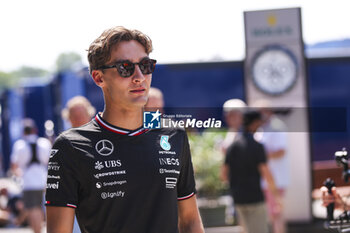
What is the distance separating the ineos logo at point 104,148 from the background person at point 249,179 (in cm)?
365

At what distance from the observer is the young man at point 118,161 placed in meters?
2.14

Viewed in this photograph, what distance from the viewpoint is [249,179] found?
229 inches

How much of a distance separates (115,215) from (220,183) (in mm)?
6268

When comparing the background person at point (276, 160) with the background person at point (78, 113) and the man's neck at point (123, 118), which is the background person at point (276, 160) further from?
the man's neck at point (123, 118)

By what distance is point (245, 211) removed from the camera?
583 cm

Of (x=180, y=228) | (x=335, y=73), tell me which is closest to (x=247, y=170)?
(x=180, y=228)

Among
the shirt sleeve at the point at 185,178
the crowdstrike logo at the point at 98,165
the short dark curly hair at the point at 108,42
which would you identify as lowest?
the shirt sleeve at the point at 185,178

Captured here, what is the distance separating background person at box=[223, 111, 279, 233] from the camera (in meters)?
5.78

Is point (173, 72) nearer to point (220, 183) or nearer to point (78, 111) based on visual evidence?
point (220, 183)

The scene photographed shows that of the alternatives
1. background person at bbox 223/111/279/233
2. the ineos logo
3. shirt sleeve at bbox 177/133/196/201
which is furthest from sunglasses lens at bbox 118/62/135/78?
background person at bbox 223/111/279/233

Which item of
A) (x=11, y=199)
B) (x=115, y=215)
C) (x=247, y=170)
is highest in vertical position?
(x=115, y=215)

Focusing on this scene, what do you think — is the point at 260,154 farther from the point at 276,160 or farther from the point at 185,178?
the point at 185,178

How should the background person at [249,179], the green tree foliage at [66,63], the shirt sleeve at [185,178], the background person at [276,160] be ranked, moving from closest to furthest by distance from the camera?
1. the shirt sleeve at [185,178]
2. the background person at [249,179]
3. the background person at [276,160]
4. the green tree foliage at [66,63]

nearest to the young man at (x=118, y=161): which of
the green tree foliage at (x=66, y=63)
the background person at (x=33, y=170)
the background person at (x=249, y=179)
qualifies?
the background person at (x=249, y=179)
